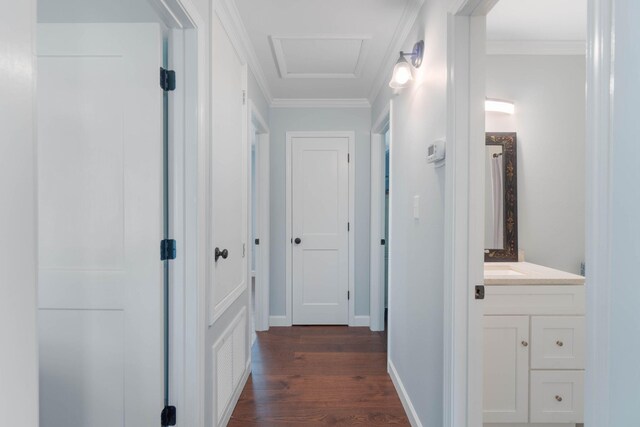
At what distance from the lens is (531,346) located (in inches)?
70.8

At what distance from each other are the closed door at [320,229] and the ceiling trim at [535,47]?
5.33 ft

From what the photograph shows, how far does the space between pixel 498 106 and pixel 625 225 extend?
2003 millimetres

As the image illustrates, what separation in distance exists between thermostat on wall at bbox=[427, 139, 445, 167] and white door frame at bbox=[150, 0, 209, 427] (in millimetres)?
1058

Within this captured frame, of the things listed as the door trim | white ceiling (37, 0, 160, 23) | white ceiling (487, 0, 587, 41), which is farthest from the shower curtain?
white ceiling (37, 0, 160, 23)

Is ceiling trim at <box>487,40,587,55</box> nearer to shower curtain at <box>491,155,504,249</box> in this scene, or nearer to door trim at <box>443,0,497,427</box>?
shower curtain at <box>491,155,504,249</box>

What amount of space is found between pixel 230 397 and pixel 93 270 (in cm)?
118

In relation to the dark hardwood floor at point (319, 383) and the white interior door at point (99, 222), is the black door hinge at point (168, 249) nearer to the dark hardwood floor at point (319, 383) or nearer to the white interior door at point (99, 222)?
the white interior door at point (99, 222)

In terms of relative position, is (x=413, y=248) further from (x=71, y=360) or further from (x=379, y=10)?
(x=71, y=360)

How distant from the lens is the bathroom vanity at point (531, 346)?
1.80m

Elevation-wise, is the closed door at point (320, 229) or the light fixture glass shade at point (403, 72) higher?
the light fixture glass shade at point (403, 72)

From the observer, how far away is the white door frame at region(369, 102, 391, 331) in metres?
3.51

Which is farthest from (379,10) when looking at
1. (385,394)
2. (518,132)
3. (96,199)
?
(385,394)

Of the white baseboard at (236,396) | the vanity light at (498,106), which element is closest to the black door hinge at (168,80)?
the white baseboard at (236,396)

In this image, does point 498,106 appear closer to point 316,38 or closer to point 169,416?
point 316,38
